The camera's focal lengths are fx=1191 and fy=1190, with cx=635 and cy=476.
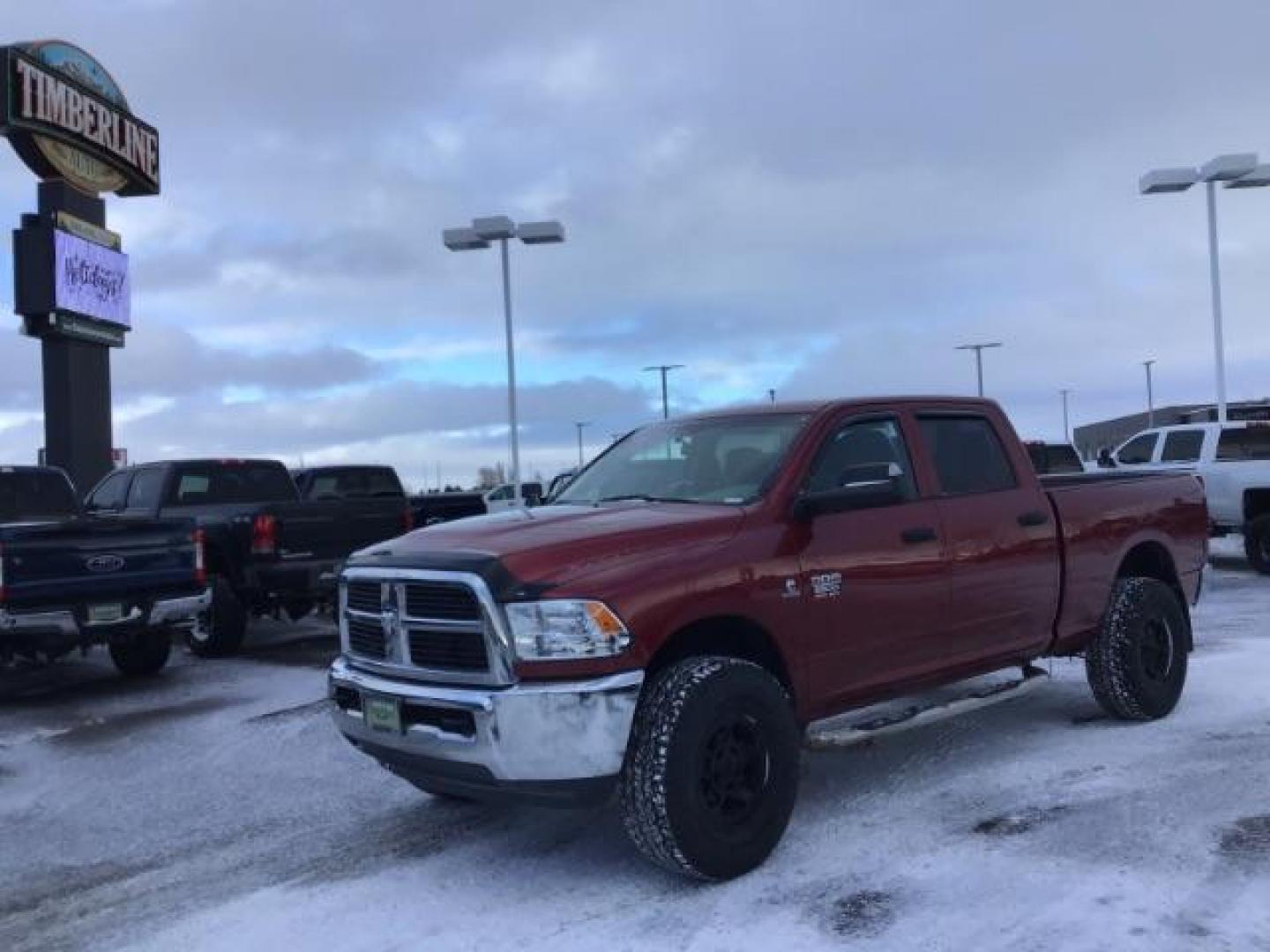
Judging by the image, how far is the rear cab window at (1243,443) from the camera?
1652 cm

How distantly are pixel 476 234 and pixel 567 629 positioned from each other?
1854 centimetres

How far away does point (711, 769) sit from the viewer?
15.1 feet

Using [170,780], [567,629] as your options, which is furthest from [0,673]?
[567,629]

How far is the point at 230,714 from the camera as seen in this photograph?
8586 mm

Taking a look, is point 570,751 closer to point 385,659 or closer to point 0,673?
point 385,659

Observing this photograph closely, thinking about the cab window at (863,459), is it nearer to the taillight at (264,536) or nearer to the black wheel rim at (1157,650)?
the black wheel rim at (1157,650)

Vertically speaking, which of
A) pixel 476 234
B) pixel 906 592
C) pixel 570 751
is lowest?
pixel 570 751

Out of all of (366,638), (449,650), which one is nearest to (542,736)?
(449,650)

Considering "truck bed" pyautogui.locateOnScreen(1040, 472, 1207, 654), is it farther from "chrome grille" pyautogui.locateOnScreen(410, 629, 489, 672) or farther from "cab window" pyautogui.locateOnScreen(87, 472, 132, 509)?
"cab window" pyautogui.locateOnScreen(87, 472, 132, 509)

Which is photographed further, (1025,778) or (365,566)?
(1025,778)

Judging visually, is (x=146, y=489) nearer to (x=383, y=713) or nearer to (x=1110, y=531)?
(x=383, y=713)

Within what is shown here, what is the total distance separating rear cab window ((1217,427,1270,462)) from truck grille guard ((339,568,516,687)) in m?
14.7

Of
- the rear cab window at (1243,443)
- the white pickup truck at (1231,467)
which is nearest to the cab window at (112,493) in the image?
the white pickup truck at (1231,467)

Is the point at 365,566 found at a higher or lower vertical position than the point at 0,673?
higher
